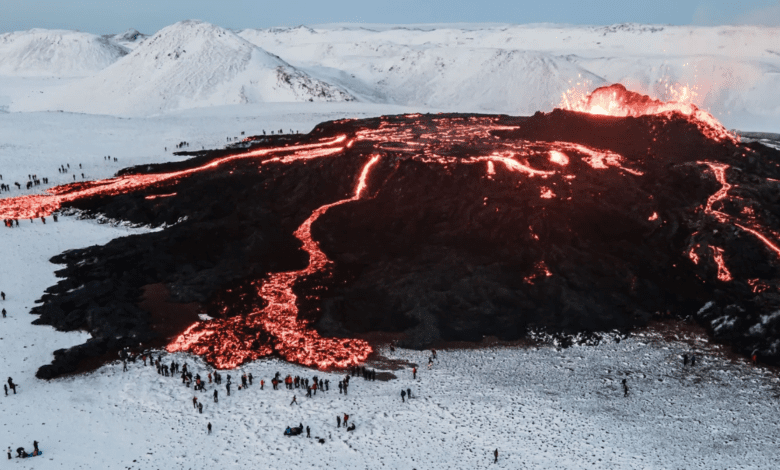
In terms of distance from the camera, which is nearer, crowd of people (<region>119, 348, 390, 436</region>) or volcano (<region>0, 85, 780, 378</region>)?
crowd of people (<region>119, 348, 390, 436</region>)

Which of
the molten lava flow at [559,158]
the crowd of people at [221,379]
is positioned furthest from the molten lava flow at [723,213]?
the crowd of people at [221,379]

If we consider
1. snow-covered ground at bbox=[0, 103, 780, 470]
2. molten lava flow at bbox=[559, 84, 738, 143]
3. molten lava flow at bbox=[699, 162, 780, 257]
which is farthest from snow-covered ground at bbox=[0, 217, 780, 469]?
molten lava flow at bbox=[559, 84, 738, 143]

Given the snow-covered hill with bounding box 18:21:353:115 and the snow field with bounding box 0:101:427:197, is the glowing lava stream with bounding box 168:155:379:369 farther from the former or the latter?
the snow-covered hill with bounding box 18:21:353:115

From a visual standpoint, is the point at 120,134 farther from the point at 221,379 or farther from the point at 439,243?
the point at 221,379

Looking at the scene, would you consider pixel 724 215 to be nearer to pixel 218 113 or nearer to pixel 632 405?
pixel 632 405

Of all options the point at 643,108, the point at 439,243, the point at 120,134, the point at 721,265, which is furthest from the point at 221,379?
the point at 120,134

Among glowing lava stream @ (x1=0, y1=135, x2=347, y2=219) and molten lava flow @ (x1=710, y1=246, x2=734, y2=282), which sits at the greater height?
glowing lava stream @ (x1=0, y1=135, x2=347, y2=219)

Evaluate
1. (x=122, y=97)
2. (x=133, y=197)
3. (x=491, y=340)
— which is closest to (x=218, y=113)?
(x=122, y=97)
